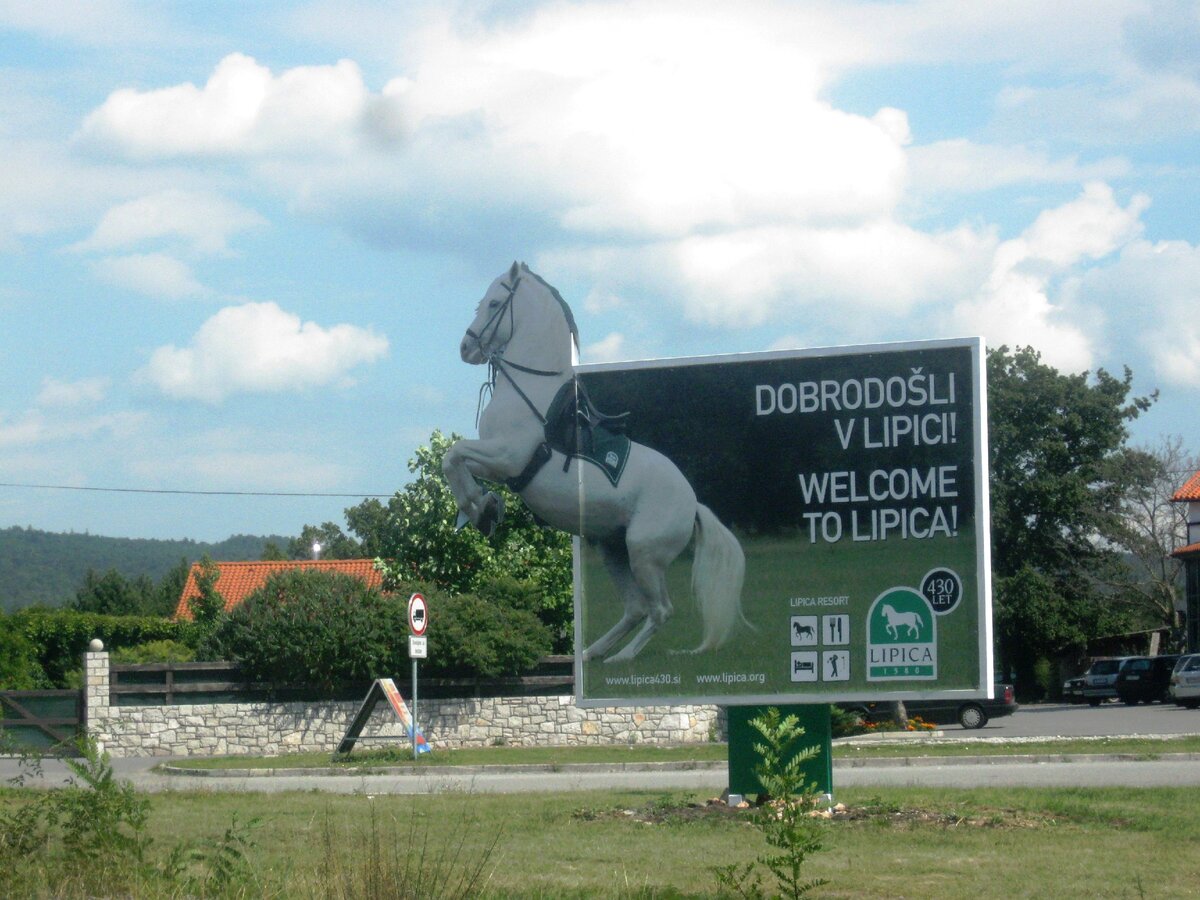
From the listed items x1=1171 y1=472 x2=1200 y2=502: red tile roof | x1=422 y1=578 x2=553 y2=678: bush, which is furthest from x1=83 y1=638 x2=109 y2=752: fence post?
x1=1171 y1=472 x2=1200 y2=502: red tile roof

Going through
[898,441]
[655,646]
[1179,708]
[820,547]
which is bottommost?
[1179,708]

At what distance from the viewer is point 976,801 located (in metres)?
12.7

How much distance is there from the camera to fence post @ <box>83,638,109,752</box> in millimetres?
27609

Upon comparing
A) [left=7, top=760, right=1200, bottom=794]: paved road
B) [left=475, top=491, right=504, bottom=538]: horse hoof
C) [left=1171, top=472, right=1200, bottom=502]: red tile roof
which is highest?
[left=1171, top=472, right=1200, bottom=502]: red tile roof

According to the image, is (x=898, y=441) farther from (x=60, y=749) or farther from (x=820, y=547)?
(x=60, y=749)

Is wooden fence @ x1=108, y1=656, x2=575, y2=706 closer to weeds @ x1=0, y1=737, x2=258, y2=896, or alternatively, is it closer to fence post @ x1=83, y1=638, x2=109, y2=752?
fence post @ x1=83, y1=638, x2=109, y2=752

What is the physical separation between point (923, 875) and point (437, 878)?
3.70m

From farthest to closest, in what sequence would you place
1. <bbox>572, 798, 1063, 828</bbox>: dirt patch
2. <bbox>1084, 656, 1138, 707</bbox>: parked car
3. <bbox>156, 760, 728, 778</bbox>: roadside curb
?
<bbox>1084, 656, 1138, 707</bbox>: parked car → <bbox>156, 760, 728, 778</bbox>: roadside curb → <bbox>572, 798, 1063, 828</bbox>: dirt patch

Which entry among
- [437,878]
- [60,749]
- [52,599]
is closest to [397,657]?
[60,749]

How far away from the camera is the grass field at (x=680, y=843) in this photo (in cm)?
769

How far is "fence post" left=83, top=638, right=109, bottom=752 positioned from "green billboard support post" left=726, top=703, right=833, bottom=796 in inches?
739

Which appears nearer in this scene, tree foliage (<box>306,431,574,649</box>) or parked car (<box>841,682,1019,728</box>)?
parked car (<box>841,682,1019,728</box>)

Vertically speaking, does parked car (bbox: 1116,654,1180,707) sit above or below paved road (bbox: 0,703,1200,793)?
below

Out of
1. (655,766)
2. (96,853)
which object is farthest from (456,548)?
(96,853)
